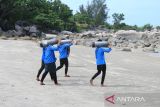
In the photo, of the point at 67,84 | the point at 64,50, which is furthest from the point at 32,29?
the point at 67,84

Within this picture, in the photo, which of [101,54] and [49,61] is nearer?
[49,61]

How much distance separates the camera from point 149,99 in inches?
544

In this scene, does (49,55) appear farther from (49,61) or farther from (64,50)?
(64,50)

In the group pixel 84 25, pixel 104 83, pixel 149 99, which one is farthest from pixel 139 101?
pixel 84 25

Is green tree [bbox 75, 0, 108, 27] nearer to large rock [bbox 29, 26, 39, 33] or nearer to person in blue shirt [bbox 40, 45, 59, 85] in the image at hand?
large rock [bbox 29, 26, 39, 33]

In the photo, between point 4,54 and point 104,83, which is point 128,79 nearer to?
point 104,83

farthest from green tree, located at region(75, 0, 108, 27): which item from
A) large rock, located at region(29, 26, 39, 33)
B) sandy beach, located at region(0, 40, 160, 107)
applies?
sandy beach, located at region(0, 40, 160, 107)

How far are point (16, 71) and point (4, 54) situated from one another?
6.99 meters

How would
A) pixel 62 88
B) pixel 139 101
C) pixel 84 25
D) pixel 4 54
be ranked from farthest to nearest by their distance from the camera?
1. pixel 84 25
2. pixel 4 54
3. pixel 62 88
4. pixel 139 101

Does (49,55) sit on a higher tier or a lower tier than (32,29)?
higher

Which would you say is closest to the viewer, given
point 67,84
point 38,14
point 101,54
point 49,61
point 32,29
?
point 49,61

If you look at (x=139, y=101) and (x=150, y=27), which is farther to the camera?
(x=150, y=27)

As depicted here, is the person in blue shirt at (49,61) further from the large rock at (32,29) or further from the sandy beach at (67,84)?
the large rock at (32,29)

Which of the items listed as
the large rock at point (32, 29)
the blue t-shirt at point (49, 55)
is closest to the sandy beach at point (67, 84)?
the blue t-shirt at point (49, 55)
